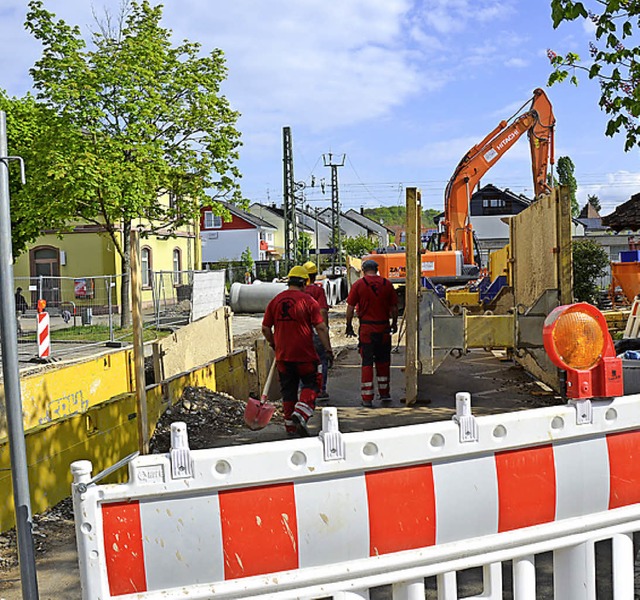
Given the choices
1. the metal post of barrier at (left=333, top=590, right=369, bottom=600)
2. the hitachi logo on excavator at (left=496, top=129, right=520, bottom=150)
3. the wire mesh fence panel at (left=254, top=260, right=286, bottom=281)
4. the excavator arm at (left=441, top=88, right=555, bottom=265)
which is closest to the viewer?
the metal post of barrier at (left=333, top=590, right=369, bottom=600)

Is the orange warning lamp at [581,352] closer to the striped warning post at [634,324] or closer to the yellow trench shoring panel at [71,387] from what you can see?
the yellow trench shoring panel at [71,387]

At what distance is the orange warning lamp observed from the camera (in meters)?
2.30

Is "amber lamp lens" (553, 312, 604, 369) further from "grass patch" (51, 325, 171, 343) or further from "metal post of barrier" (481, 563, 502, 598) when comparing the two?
"grass patch" (51, 325, 171, 343)

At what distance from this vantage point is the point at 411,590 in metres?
2.08

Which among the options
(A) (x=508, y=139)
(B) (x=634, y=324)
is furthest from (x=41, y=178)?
(B) (x=634, y=324)

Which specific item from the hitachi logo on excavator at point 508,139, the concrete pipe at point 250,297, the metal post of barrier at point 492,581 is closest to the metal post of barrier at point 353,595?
the metal post of barrier at point 492,581

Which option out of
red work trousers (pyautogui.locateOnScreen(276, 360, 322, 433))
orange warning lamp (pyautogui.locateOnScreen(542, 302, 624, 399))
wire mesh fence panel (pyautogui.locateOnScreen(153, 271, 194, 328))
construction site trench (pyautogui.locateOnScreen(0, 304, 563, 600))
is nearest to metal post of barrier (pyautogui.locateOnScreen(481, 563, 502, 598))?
orange warning lamp (pyautogui.locateOnScreen(542, 302, 624, 399))

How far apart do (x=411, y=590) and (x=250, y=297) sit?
2949 cm

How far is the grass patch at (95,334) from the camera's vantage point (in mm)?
18531

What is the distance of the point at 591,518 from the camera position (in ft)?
7.56

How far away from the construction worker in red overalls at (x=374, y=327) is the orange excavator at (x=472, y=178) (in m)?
7.10

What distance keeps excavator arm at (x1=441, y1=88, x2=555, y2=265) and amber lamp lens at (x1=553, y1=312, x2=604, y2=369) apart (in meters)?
14.3

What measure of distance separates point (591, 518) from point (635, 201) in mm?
17642

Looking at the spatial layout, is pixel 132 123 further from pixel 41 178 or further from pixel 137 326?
pixel 137 326
